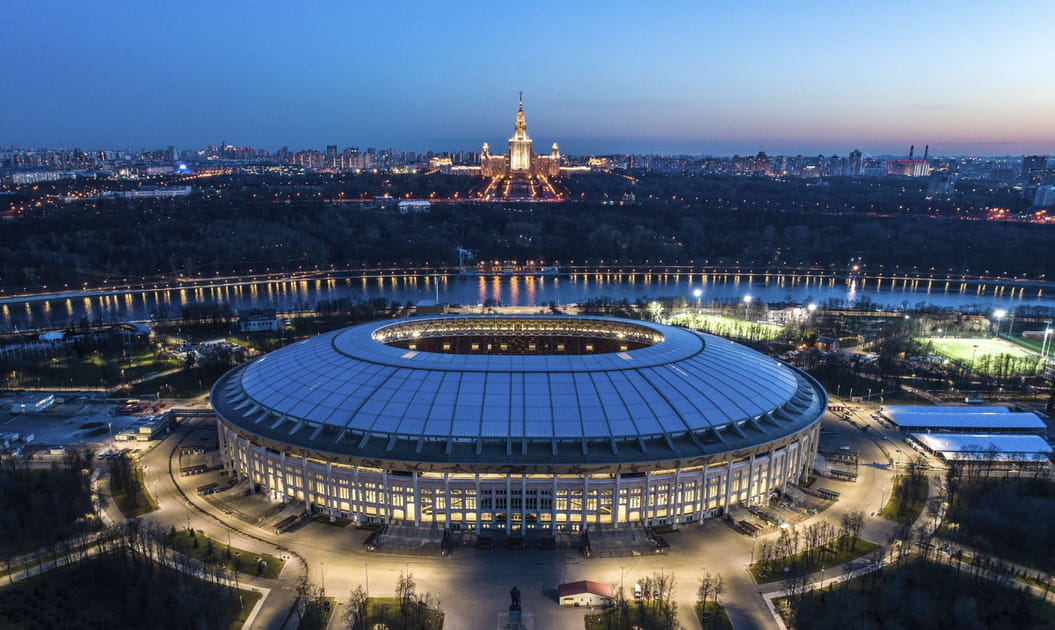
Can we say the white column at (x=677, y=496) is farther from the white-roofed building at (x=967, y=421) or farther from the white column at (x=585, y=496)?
the white-roofed building at (x=967, y=421)

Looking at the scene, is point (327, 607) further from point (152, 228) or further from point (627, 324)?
point (152, 228)

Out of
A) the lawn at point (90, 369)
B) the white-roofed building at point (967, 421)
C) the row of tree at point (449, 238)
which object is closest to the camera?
the white-roofed building at point (967, 421)

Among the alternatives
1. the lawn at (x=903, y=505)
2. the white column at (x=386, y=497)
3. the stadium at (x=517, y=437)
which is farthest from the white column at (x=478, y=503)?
the lawn at (x=903, y=505)

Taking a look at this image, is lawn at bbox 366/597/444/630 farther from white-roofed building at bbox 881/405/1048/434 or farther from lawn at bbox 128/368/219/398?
white-roofed building at bbox 881/405/1048/434

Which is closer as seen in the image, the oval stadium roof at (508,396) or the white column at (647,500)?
the white column at (647,500)

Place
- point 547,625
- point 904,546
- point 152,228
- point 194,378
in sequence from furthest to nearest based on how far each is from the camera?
point 152,228 → point 194,378 → point 904,546 → point 547,625

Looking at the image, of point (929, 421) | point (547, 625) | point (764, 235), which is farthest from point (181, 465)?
point (764, 235)

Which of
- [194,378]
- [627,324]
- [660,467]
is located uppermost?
[627,324]
